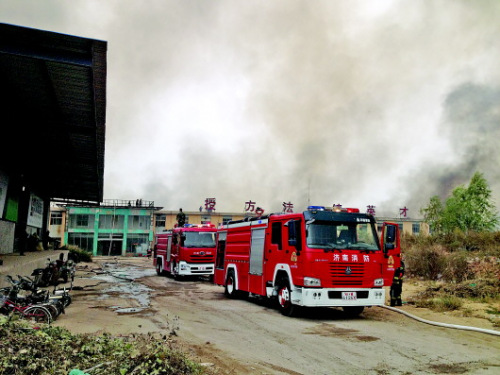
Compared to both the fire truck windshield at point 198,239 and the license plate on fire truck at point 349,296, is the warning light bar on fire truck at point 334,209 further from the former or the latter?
the fire truck windshield at point 198,239

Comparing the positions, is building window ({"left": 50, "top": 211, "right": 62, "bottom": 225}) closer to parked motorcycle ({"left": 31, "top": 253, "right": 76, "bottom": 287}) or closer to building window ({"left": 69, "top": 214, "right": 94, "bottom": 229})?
building window ({"left": 69, "top": 214, "right": 94, "bottom": 229})

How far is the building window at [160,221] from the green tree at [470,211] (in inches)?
1598

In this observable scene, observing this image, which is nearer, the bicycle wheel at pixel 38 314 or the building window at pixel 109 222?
the bicycle wheel at pixel 38 314

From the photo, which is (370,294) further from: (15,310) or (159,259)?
(159,259)

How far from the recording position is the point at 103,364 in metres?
4.73

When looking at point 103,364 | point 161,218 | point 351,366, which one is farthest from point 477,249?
point 161,218

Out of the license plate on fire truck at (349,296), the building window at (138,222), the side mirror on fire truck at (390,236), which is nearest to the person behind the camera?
the license plate on fire truck at (349,296)

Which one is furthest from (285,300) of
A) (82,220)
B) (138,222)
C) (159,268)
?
(82,220)

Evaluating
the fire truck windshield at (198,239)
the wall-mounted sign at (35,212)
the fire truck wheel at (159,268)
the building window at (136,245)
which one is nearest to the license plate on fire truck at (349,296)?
the fire truck windshield at (198,239)

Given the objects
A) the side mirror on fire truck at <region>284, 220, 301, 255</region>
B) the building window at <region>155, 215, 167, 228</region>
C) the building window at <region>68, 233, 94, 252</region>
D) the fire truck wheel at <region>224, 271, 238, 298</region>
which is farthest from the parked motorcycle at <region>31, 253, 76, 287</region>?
the building window at <region>155, 215, 167, 228</region>

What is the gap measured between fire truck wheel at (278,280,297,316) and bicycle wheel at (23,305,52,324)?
18.0ft

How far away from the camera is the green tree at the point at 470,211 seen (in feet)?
146

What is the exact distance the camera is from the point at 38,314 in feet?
27.0

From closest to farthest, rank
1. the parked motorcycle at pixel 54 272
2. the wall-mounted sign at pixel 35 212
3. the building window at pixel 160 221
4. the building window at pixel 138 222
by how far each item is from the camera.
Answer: the parked motorcycle at pixel 54 272 < the wall-mounted sign at pixel 35 212 < the building window at pixel 138 222 < the building window at pixel 160 221
